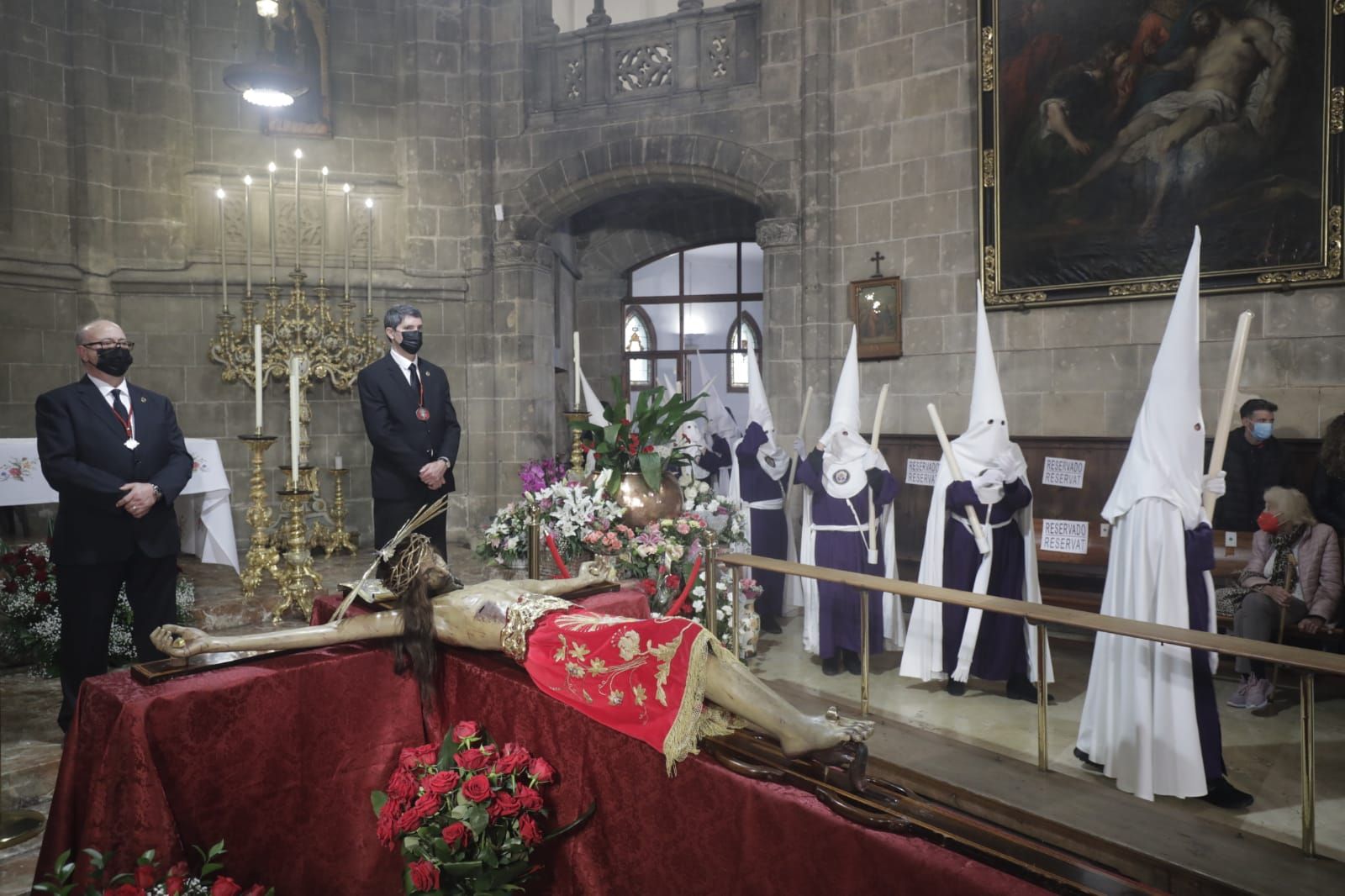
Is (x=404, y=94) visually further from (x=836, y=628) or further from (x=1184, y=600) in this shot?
(x=1184, y=600)

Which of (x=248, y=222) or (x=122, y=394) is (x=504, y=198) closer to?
(x=248, y=222)

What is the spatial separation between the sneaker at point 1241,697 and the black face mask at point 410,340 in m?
4.01

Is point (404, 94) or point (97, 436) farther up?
point (404, 94)

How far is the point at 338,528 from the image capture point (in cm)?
723

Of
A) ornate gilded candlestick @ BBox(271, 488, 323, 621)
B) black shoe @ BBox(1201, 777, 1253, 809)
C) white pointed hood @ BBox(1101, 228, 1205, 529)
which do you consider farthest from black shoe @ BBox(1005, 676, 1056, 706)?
ornate gilded candlestick @ BBox(271, 488, 323, 621)

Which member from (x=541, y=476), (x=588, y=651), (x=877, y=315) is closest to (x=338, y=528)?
(x=541, y=476)

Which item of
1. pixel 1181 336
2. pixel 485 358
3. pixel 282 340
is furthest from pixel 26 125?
pixel 1181 336

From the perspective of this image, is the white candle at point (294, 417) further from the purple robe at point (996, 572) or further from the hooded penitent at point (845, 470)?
the purple robe at point (996, 572)

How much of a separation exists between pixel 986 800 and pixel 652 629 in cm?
117

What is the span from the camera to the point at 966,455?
4262 millimetres

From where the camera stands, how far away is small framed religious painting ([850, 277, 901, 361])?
693 centimetres

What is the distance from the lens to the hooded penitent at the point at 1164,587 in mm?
3047

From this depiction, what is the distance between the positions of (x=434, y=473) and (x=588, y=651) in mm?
2385

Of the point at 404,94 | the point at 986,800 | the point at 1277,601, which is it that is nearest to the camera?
the point at 986,800
